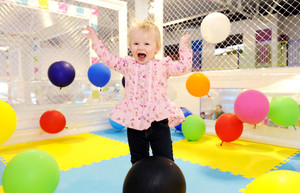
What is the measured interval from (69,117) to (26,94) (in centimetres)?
81

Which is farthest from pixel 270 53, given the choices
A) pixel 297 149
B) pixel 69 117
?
pixel 69 117

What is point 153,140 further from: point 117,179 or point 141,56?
point 117,179

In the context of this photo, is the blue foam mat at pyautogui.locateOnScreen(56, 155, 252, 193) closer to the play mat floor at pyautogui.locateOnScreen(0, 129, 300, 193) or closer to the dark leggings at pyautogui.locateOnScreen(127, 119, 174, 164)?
the play mat floor at pyautogui.locateOnScreen(0, 129, 300, 193)

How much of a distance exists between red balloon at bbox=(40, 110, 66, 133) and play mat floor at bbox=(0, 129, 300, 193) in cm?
23

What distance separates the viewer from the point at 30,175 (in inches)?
65.3

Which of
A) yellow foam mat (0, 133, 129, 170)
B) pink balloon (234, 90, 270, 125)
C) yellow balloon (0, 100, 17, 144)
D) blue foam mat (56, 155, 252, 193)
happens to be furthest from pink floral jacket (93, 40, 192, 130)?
pink balloon (234, 90, 270, 125)

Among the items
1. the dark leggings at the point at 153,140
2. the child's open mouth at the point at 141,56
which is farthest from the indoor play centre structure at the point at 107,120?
the child's open mouth at the point at 141,56

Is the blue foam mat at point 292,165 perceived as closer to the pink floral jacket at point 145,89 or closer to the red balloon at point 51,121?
the pink floral jacket at point 145,89

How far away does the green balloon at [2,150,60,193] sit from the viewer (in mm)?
1645

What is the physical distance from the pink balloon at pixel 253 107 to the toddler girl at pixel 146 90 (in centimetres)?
159

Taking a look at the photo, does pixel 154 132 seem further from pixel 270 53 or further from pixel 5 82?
pixel 270 53

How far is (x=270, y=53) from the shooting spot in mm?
9461

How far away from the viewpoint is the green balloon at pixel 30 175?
64.7 inches

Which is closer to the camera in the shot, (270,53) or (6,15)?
(6,15)
